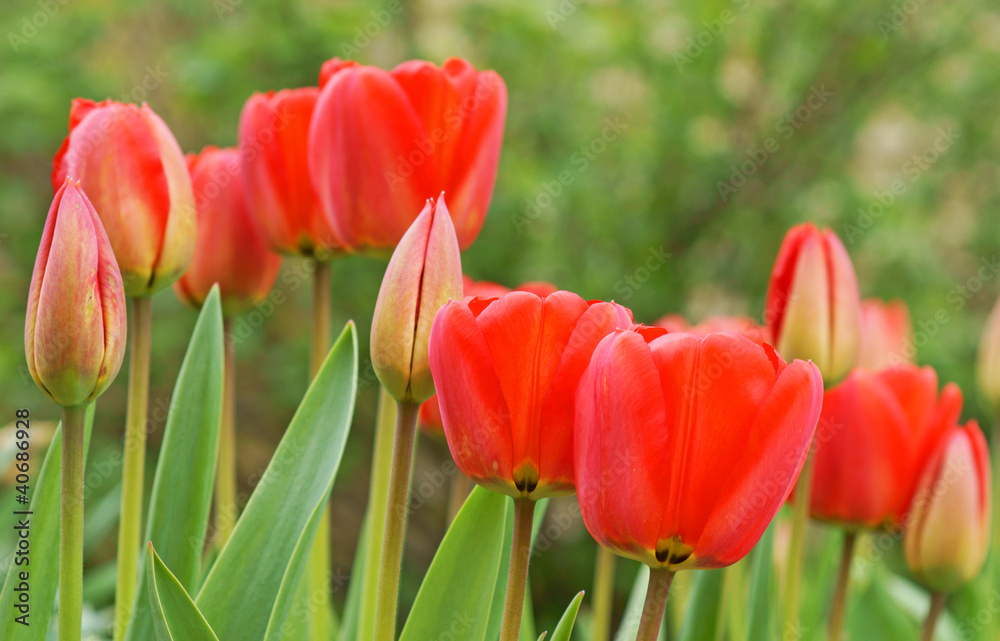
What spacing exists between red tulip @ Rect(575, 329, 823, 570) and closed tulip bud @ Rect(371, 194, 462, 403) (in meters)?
0.10

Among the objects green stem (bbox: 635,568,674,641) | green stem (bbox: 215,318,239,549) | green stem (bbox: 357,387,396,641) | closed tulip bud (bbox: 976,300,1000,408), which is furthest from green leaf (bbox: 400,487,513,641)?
closed tulip bud (bbox: 976,300,1000,408)

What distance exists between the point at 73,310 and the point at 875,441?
26.2 inches

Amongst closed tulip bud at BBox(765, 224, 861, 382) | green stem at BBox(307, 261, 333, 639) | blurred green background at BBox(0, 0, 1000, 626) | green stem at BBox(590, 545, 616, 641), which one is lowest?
green stem at BBox(590, 545, 616, 641)

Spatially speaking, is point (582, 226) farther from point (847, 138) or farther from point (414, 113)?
point (414, 113)

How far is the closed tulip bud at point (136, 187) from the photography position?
1.83 ft

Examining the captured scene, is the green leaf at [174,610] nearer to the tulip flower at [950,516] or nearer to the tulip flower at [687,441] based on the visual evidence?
the tulip flower at [687,441]

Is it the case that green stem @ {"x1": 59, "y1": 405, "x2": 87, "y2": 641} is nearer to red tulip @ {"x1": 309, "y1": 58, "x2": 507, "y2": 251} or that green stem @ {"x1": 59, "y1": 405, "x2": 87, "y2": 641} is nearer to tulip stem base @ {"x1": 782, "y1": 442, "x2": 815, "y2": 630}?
red tulip @ {"x1": 309, "y1": 58, "x2": 507, "y2": 251}

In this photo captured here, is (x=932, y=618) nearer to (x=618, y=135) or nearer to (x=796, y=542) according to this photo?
(x=796, y=542)

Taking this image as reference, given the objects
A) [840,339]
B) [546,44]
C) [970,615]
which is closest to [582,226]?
[546,44]

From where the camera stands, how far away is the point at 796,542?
74 centimetres

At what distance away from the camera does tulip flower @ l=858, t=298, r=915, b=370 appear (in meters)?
1.06

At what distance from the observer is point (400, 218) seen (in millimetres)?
627

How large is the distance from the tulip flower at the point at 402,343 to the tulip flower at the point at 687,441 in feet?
0.32

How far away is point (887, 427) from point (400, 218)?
490 mm
